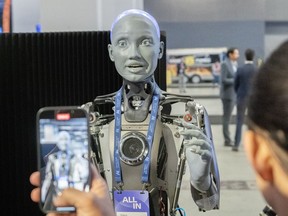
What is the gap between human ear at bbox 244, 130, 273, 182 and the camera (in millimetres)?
665

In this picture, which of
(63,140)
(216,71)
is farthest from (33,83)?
(216,71)

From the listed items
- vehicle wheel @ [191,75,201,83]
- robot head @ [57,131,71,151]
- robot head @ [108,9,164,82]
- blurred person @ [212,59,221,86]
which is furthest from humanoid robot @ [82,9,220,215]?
vehicle wheel @ [191,75,201,83]

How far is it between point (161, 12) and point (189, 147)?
790 cm

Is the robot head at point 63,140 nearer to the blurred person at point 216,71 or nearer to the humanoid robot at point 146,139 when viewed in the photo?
A: the humanoid robot at point 146,139

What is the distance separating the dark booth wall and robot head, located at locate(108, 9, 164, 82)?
Result: 767 millimetres

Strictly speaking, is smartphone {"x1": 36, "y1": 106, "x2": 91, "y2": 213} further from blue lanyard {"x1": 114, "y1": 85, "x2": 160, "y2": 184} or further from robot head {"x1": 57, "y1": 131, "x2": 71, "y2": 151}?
blue lanyard {"x1": 114, "y1": 85, "x2": 160, "y2": 184}

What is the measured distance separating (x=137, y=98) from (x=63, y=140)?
0.86 m

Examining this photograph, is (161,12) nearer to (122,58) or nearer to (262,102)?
(122,58)

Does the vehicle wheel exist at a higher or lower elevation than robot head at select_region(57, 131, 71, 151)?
lower

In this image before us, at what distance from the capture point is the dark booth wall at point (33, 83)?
278 cm

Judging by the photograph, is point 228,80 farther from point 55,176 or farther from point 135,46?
point 55,176

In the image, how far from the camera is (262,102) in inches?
→ 26.0

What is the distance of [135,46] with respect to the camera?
197 cm

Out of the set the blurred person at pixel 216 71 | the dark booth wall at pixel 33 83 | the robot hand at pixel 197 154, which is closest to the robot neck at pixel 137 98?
the robot hand at pixel 197 154
